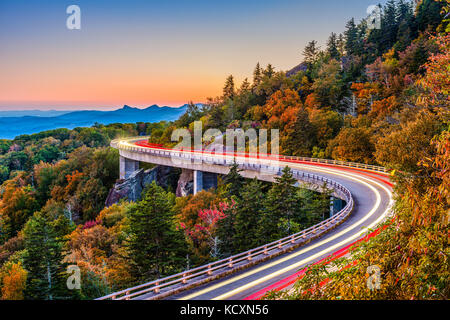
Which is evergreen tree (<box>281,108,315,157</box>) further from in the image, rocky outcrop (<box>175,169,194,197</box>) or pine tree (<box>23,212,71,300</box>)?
pine tree (<box>23,212,71,300</box>)

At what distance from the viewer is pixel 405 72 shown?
49.6 meters

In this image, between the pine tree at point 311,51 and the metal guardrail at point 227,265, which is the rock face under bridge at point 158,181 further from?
the pine tree at point 311,51

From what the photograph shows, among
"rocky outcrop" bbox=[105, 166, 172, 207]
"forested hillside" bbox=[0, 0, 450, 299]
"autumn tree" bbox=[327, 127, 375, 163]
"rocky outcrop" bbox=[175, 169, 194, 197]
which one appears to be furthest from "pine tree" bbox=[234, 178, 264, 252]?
"rocky outcrop" bbox=[105, 166, 172, 207]

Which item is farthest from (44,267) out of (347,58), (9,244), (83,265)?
(347,58)

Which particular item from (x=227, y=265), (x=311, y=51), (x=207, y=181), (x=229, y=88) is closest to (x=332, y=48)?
(x=311, y=51)

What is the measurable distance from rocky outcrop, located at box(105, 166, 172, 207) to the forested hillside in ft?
15.7

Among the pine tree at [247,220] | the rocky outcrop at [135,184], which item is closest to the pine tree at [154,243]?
the pine tree at [247,220]

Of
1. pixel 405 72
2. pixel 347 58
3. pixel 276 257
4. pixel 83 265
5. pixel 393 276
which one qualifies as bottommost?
pixel 83 265

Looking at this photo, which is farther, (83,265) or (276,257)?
(83,265)

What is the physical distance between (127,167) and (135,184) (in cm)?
663

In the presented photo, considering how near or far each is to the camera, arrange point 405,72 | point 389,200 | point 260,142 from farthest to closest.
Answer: point 260,142
point 405,72
point 389,200

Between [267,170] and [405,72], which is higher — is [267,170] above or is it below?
below
